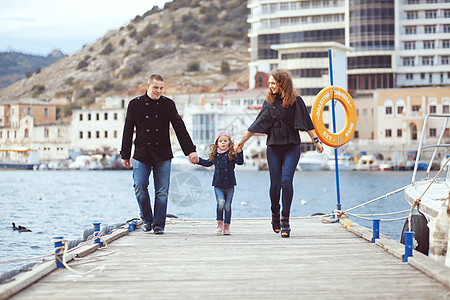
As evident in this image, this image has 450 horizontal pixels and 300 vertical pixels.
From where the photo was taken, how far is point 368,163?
81.4 m

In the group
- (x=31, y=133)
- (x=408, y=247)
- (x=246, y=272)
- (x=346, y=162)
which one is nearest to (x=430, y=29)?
(x=346, y=162)

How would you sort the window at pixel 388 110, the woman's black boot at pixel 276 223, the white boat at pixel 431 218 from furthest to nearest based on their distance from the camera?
the window at pixel 388 110 → the woman's black boot at pixel 276 223 → the white boat at pixel 431 218

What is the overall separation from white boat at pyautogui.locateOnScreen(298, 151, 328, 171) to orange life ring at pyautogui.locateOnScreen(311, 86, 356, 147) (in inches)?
2867

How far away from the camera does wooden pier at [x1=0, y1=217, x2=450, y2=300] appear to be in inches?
212

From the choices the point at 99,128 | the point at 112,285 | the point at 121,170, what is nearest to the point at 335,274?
the point at 112,285

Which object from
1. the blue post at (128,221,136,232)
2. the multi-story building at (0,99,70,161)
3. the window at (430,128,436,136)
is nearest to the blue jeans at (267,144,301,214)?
the blue post at (128,221,136,232)

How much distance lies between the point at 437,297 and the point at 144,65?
15655 cm

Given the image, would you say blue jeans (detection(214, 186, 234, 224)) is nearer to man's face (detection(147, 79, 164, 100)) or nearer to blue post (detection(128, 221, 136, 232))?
blue post (detection(128, 221, 136, 232))

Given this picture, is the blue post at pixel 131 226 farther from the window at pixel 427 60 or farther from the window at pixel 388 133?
the window at pixel 427 60

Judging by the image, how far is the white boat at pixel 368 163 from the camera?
266 ft

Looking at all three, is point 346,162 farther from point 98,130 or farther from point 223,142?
point 223,142

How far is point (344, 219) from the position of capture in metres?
10.9

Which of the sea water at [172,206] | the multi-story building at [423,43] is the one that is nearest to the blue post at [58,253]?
the sea water at [172,206]

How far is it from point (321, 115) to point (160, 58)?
153982 millimetres
